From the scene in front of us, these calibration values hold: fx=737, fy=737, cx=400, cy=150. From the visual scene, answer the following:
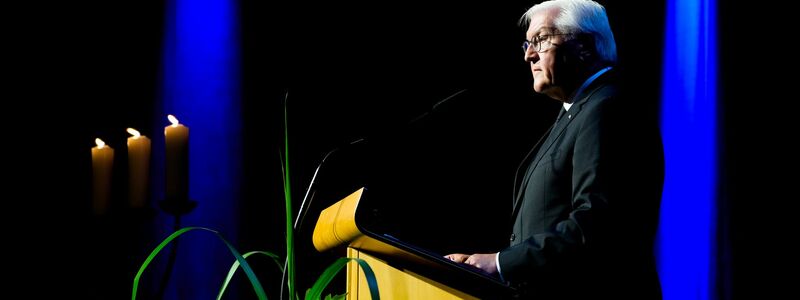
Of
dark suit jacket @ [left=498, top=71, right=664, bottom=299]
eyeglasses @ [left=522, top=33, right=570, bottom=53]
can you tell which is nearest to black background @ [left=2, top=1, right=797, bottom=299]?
eyeglasses @ [left=522, top=33, right=570, bottom=53]

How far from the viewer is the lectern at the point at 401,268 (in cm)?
110

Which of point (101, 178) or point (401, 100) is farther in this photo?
point (401, 100)

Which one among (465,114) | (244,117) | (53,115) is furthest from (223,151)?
(465,114)

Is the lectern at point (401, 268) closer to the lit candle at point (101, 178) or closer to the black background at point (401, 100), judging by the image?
the lit candle at point (101, 178)

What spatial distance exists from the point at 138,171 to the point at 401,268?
0.45 metres

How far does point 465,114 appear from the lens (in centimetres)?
296

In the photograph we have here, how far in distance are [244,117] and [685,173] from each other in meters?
1.66

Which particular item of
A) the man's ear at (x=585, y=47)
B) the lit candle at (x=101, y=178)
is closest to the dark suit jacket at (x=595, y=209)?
the man's ear at (x=585, y=47)

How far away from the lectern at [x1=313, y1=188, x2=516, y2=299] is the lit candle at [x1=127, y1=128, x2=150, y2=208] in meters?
0.32

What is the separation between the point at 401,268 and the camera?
4.08ft

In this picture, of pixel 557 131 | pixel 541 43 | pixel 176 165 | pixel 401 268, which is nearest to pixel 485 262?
pixel 401 268

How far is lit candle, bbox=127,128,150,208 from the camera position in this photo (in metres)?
1.14

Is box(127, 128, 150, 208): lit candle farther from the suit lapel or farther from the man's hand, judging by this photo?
the suit lapel

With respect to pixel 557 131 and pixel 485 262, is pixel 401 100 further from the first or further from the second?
pixel 485 262
